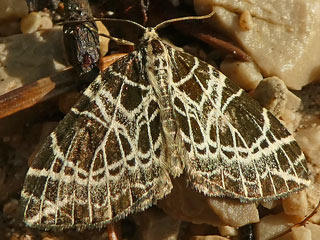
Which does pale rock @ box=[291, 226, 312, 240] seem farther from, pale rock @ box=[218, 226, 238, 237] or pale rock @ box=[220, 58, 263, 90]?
pale rock @ box=[220, 58, 263, 90]

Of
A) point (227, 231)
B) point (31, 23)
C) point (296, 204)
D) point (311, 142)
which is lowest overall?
point (227, 231)

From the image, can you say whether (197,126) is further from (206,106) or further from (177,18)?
(177,18)

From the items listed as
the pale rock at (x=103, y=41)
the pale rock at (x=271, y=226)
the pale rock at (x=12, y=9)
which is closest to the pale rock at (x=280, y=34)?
the pale rock at (x=103, y=41)

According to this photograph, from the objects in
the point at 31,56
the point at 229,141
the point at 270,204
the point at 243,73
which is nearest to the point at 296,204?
the point at 270,204

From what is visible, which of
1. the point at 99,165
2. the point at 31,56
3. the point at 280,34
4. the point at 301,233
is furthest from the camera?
the point at 280,34

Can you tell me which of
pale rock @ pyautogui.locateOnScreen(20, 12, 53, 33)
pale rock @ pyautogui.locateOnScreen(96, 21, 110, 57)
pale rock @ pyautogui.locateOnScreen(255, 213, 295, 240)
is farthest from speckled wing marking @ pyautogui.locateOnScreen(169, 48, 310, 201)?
pale rock @ pyautogui.locateOnScreen(20, 12, 53, 33)

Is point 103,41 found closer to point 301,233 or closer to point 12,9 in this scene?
point 12,9

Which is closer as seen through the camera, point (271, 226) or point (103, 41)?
point (271, 226)
